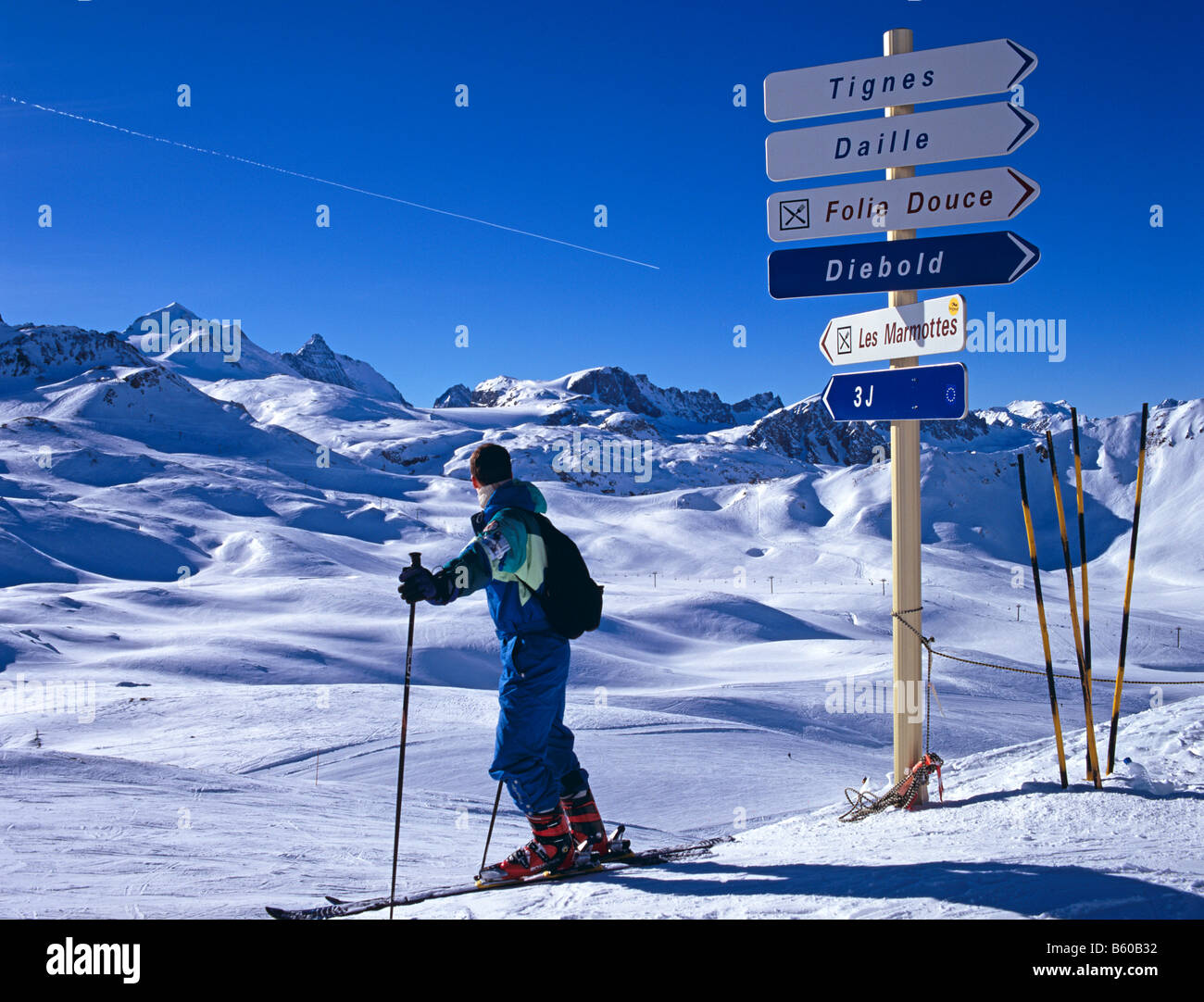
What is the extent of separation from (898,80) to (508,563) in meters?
3.45

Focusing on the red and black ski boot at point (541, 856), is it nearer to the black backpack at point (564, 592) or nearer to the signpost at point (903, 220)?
the black backpack at point (564, 592)

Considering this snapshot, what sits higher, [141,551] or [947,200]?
[947,200]

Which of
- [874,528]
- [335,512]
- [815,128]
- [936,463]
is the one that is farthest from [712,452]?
[815,128]

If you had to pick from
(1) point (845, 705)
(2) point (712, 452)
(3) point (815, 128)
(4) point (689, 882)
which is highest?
(2) point (712, 452)

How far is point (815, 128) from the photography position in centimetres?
483

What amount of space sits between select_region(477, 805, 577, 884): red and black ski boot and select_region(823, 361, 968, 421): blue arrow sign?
2737 millimetres

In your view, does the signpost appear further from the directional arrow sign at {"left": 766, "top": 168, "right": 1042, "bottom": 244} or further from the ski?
the ski

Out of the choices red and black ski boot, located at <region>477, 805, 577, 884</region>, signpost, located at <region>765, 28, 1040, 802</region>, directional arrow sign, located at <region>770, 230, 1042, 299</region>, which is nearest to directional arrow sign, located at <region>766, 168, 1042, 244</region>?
signpost, located at <region>765, 28, 1040, 802</region>

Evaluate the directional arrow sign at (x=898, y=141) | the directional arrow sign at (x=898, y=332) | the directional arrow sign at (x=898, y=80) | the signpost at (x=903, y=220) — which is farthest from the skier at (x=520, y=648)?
the directional arrow sign at (x=898, y=80)

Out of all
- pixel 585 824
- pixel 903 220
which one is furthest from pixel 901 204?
pixel 585 824

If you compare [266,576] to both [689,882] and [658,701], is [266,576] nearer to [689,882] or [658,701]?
[658,701]

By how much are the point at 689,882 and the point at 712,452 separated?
111 m
